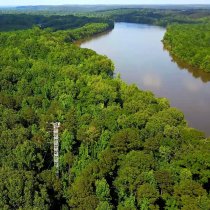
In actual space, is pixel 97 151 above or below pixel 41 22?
below

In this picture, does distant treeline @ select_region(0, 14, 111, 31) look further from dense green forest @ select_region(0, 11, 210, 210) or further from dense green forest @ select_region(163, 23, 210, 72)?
dense green forest @ select_region(0, 11, 210, 210)

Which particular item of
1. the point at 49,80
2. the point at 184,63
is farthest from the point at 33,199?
the point at 184,63

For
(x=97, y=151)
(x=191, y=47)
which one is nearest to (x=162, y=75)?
(x=191, y=47)

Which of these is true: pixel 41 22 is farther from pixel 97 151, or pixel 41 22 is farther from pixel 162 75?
pixel 97 151

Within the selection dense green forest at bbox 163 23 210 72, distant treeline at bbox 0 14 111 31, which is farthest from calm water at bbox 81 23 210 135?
distant treeline at bbox 0 14 111 31

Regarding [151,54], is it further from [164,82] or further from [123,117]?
[123,117]

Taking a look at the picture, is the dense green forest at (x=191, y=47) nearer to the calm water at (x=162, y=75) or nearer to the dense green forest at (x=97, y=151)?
the calm water at (x=162, y=75)
